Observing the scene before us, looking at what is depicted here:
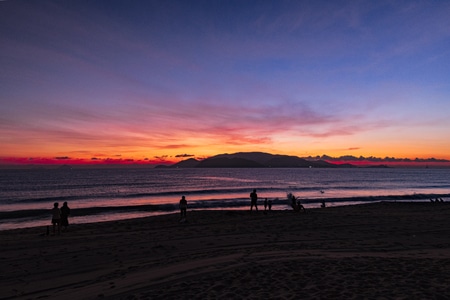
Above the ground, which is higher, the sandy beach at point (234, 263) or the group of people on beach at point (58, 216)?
the group of people on beach at point (58, 216)

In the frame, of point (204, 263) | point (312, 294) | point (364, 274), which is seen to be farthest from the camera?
point (204, 263)

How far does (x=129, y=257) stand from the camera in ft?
36.3

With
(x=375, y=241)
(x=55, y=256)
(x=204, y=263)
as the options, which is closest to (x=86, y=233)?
(x=55, y=256)

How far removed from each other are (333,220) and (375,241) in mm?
6038

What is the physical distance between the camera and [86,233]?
16.5 meters

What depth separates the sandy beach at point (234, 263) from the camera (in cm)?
731

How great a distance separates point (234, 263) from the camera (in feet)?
32.1

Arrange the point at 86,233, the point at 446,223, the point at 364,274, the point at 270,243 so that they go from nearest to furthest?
1. the point at 364,274
2. the point at 270,243
3. the point at 86,233
4. the point at 446,223

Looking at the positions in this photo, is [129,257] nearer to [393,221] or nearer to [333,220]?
[333,220]

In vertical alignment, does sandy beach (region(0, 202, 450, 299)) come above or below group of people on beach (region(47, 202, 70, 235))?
below

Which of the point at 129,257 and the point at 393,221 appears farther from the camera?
the point at 393,221

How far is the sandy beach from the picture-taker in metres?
7.31

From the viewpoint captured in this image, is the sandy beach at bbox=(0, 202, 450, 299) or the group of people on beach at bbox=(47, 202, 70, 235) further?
the group of people on beach at bbox=(47, 202, 70, 235)

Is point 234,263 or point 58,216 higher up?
point 58,216
